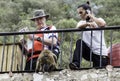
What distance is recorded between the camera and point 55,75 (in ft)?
20.0

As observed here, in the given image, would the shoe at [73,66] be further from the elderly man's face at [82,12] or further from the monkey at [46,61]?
the elderly man's face at [82,12]

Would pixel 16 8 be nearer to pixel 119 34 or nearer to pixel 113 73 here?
pixel 119 34

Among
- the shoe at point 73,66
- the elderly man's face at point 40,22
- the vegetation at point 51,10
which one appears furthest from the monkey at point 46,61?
the vegetation at point 51,10

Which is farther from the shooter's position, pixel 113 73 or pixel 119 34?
pixel 119 34

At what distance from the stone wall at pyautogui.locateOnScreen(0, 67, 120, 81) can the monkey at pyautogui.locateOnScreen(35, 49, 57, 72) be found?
88 millimetres

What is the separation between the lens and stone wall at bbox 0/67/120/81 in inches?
232

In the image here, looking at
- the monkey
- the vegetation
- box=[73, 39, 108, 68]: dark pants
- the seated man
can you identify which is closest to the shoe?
box=[73, 39, 108, 68]: dark pants

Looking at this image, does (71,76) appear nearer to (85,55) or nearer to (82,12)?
(85,55)

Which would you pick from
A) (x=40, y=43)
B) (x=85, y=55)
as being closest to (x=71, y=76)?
(x=85, y=55)

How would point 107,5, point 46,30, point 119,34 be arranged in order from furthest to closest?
1. point 107,5
2. point 119,34
3. point 46,30

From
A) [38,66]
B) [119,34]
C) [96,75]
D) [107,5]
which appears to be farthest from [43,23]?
[107,5]

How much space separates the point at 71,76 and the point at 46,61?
0.44 metres

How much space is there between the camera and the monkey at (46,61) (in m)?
5.89

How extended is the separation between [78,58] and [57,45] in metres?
0.51
